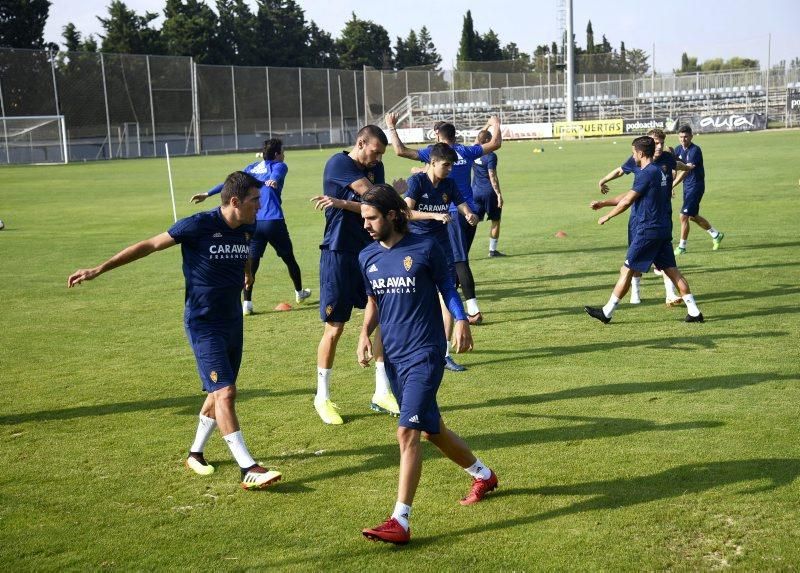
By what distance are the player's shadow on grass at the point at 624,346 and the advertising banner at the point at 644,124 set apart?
178ft

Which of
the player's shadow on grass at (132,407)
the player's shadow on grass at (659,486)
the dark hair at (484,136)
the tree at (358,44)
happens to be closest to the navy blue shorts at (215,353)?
the player's shadow on grass at (132,407)

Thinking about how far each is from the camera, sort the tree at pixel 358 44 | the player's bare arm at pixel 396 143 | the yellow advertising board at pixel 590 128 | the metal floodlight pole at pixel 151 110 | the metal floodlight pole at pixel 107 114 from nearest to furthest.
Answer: the player's bare arm at pixel 396 143 → the metal floodlight pole at pixel 107 114 → the metal floodlight pole at pixel 151 110 → the yellow advertising board at pixel 590 128 → the tree at pixel 358 44

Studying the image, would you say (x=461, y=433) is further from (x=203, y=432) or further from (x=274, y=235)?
(x=274, y=235)

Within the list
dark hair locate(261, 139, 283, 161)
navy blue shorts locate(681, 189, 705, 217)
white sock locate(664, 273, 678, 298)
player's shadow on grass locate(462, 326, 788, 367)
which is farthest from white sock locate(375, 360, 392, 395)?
navy blue shorts locate(681, 189, 705, 217)

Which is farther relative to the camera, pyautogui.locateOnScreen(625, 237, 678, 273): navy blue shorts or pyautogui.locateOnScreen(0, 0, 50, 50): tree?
pyautogui.locateOnScreen(0, 0, 50, 50): tree

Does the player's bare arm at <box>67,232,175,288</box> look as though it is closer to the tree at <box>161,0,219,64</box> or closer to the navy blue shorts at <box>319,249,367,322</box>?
the navy blue shorts at <box>319,249,367,322</box>

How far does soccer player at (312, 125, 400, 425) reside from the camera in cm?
769

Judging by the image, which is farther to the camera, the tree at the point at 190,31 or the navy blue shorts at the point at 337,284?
the tree at the point at 190,31

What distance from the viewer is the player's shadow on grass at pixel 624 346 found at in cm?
963

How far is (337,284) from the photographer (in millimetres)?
7887

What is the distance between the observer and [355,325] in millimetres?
11531

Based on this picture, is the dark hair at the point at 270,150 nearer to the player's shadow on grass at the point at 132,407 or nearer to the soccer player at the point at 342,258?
the soccer player at the point at 342,258

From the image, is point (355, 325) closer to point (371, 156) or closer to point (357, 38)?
point (371, 156)

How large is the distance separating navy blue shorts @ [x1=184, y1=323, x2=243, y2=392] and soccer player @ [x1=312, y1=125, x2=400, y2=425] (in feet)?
4.60
